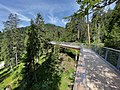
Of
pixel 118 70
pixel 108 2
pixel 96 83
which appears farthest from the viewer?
pixel 118 70

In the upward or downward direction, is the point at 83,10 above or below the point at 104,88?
above

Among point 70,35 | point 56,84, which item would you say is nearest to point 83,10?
point 56,84

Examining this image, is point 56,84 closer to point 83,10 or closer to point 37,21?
point 83,10

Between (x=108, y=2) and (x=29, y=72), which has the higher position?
(x=108, y=2)

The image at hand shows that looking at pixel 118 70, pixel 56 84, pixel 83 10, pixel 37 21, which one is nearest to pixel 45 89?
pixel 56 84

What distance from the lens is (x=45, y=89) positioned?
15.7 meters

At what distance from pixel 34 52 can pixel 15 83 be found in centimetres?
603

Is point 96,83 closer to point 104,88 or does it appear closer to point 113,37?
point 104,88

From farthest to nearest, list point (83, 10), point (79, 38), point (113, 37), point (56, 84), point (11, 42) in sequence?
1. point (79, 38)
2. point (11, 42)
3. point (113, 37)
4. point (56, 84)
5. point (83, 10)

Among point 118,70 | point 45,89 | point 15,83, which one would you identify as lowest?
point 15,83

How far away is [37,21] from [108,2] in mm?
47318

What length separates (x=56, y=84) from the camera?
14844 mm

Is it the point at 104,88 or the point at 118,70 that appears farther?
the point at 118,70

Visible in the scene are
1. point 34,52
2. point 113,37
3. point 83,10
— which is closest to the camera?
point 83,10
